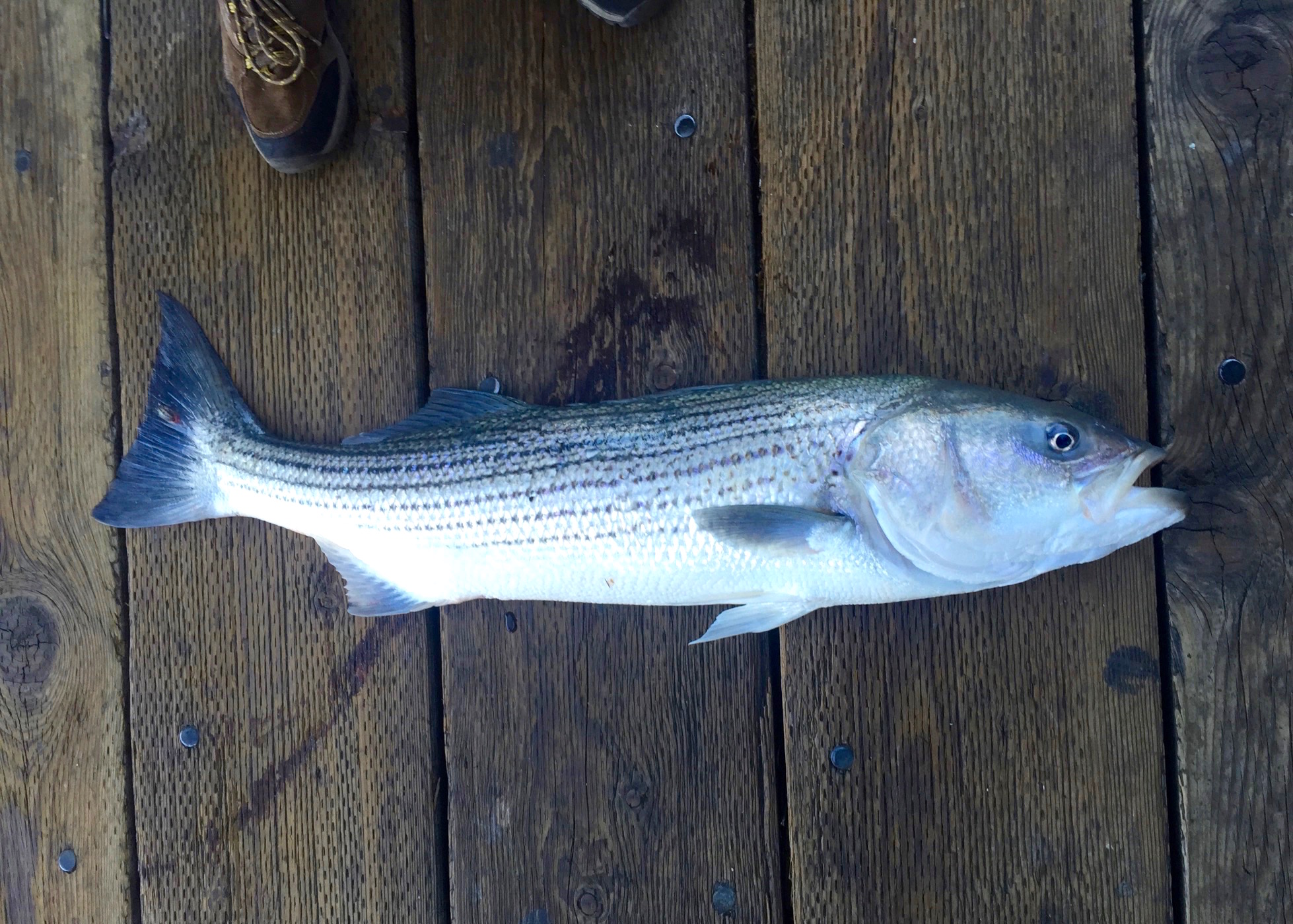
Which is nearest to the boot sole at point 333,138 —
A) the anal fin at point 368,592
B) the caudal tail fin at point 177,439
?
the caudal tail fin at point 177,439

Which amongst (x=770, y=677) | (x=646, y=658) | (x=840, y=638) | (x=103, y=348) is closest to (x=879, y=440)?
(x=840, y=638)

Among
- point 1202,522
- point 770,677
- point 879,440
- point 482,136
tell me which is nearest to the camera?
point 879,440


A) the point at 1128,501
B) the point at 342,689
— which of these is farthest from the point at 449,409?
the point at 1128,501

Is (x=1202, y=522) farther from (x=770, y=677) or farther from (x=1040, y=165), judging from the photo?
(x=770, y=677)

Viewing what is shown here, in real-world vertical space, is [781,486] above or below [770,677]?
above

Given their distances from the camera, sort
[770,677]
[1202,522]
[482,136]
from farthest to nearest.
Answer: [482,136] < [770,677] < [1202,522]

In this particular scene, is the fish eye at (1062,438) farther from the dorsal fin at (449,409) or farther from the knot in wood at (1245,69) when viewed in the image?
the dorsal fin at (449,409)

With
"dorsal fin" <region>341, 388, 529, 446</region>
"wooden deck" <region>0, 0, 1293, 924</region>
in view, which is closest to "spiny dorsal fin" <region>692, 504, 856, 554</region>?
"wooden deck" <region>0, 0, 1293, 924</region>
